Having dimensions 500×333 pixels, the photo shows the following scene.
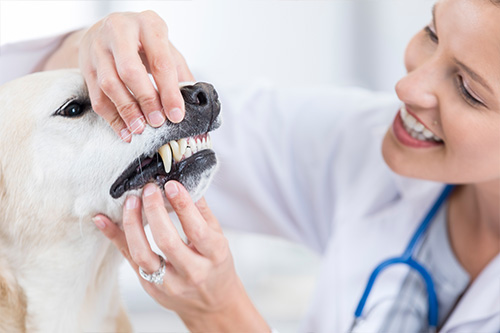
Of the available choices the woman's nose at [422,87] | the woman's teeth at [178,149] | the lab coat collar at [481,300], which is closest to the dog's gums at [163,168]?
the woman's teeth at [178,149]

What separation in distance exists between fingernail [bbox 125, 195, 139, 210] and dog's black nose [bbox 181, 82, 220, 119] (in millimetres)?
121

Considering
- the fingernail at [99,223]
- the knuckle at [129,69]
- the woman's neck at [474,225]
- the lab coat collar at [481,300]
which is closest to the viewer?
the knuckle at [129,69]

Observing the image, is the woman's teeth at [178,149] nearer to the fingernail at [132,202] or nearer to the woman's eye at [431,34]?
the fingernail at [132,202]

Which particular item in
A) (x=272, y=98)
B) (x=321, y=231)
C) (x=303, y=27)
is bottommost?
(x=321, y=231)

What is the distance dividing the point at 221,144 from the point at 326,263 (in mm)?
291

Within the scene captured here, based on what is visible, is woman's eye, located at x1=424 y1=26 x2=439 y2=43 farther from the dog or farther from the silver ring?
the silver ring

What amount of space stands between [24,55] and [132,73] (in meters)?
0.23

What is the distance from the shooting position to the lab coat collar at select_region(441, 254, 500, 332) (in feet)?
3.12

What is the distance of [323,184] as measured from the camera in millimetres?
1219

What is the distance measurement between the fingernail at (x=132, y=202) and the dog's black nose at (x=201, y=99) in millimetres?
121

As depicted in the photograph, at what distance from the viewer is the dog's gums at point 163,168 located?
705 millimetres

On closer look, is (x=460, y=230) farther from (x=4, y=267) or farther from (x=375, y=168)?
(x=4, y=267)

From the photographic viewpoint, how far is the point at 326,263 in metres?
1.10

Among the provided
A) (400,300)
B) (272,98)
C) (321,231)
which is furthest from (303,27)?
(400,300)
